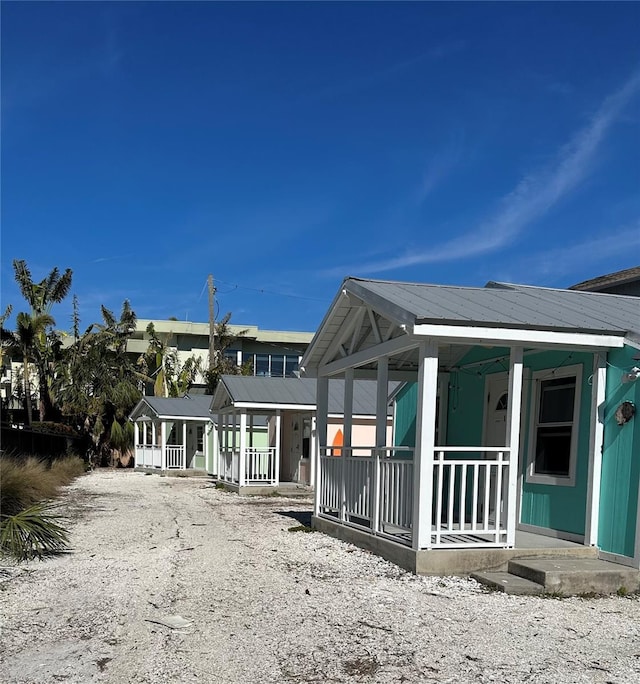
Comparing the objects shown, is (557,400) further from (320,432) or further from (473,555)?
(320,432)

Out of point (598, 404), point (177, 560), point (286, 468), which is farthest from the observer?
point (286, 468)

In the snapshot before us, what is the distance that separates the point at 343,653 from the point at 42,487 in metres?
11.6

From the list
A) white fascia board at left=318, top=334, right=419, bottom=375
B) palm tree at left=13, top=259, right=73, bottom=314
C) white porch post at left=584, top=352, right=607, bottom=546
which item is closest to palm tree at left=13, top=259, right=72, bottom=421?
palm tree at left=13, top=259, right=73, bottom=314

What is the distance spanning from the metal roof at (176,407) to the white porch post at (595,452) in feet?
77.4

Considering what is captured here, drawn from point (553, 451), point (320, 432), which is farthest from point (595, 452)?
point (320, 432)

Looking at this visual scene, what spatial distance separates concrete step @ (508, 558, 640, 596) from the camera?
7.16 metres

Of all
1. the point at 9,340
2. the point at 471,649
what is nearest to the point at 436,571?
the point at 471,649

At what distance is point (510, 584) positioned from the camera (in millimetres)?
7195

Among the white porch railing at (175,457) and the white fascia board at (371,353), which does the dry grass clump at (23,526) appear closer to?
the white fascia board at (371,353)

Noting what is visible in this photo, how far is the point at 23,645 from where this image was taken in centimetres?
529

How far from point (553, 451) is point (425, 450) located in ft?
7.43

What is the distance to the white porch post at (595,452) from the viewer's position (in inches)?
319

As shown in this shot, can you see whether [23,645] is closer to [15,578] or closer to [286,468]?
[15,578]

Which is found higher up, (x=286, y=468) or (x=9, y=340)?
(x=9, y=340)
